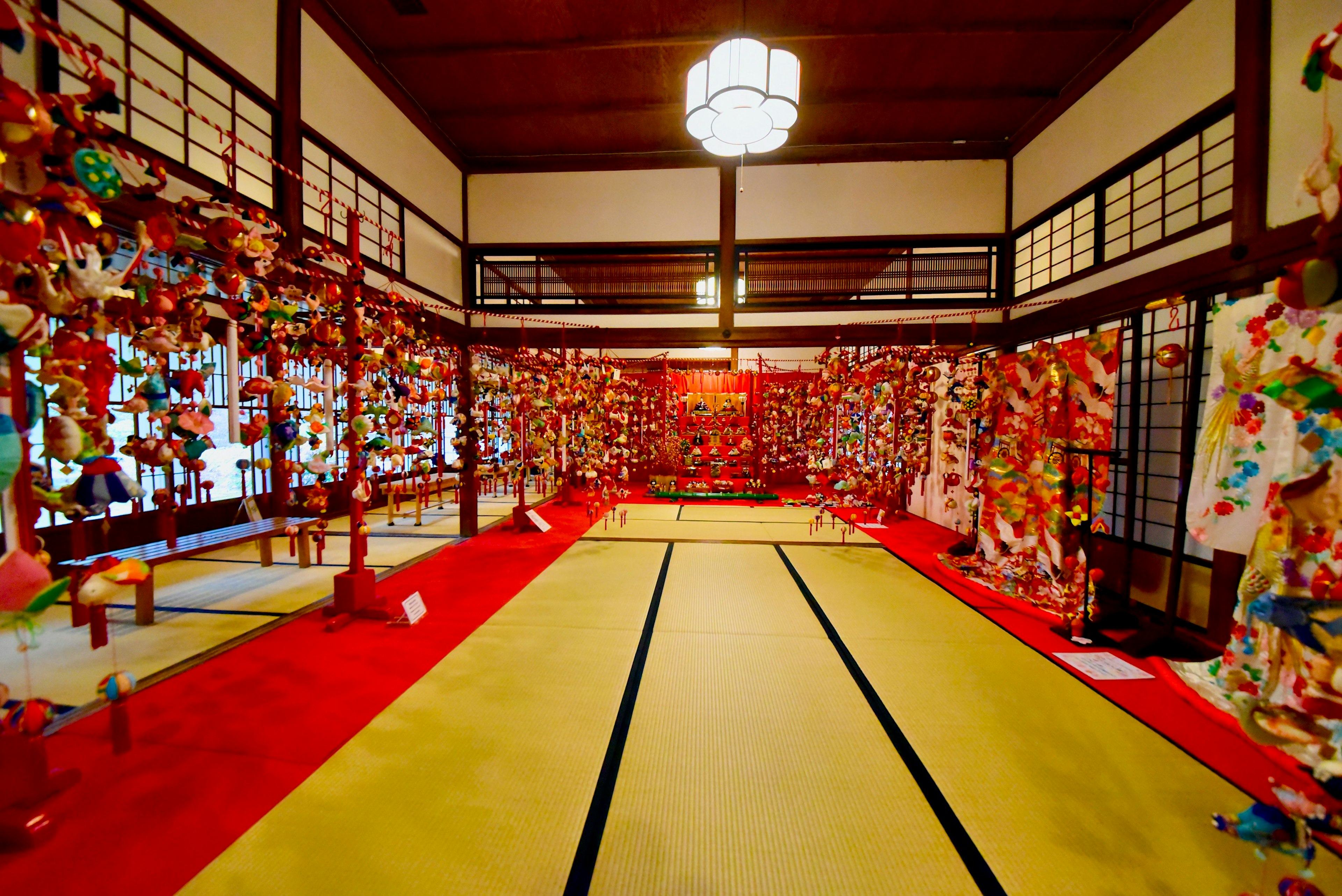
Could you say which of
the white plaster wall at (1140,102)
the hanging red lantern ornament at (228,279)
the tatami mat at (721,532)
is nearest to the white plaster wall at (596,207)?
the white plaster wall at (1140,102)

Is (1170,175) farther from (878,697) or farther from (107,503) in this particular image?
(107,503)

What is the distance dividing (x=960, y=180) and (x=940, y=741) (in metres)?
5.97

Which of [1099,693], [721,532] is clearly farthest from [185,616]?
[1099,693]

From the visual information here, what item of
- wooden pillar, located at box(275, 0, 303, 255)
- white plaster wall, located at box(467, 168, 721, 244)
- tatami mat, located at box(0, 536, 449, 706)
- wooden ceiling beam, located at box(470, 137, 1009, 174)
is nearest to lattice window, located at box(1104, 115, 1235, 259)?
wooden ceiling beam, located at box(470, 137, 1009, 174)

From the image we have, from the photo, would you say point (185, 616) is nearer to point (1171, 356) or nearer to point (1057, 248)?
point (1171, 356)

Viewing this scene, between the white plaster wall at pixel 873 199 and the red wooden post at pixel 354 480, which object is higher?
the white plaster wall at pixel 873 199

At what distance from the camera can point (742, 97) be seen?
326 cm

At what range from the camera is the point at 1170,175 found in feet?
11.7

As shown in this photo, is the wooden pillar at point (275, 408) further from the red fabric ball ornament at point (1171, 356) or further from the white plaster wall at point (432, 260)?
the red fabric ball ornament at point (1171, 356)

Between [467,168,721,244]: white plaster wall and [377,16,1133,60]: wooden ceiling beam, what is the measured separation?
1.58 metres

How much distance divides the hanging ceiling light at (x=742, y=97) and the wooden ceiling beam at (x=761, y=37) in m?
0.95

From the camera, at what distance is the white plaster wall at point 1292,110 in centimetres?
255

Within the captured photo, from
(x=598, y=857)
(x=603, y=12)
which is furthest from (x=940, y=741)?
(x=603, y=12)

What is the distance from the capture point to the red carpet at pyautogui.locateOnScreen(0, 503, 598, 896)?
140 centimetres
